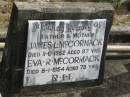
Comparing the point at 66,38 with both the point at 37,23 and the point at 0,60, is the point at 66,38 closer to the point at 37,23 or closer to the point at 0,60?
the point at 37,23

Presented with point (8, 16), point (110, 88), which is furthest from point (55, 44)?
point (8, 16)

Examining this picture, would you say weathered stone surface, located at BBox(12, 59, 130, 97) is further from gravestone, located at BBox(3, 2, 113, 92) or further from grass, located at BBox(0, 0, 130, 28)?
grass, located at BBox(0, 0, 130, 28)

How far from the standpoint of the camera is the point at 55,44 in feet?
14.6

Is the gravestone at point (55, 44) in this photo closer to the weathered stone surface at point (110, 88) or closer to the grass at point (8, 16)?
the weathered stone surface at point (110, 88)

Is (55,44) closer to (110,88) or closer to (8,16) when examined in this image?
(110,88)

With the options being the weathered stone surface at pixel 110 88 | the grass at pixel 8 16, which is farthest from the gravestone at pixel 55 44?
the grass at pixel 8 16

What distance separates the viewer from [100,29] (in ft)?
15.4

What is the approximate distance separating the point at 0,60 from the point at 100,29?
1.23 m

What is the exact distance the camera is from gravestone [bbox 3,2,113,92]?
14.1ft

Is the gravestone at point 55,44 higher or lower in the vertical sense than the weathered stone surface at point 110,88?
higher

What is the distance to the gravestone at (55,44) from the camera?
429cm

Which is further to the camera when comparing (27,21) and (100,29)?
(100,29)

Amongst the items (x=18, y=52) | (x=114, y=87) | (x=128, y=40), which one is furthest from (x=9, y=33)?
(x=128, y=40)

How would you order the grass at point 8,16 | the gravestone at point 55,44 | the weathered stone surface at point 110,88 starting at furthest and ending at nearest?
the grass at point 8,16, the weathered stone surface at point 110,88, the gravestone at point 55,44
